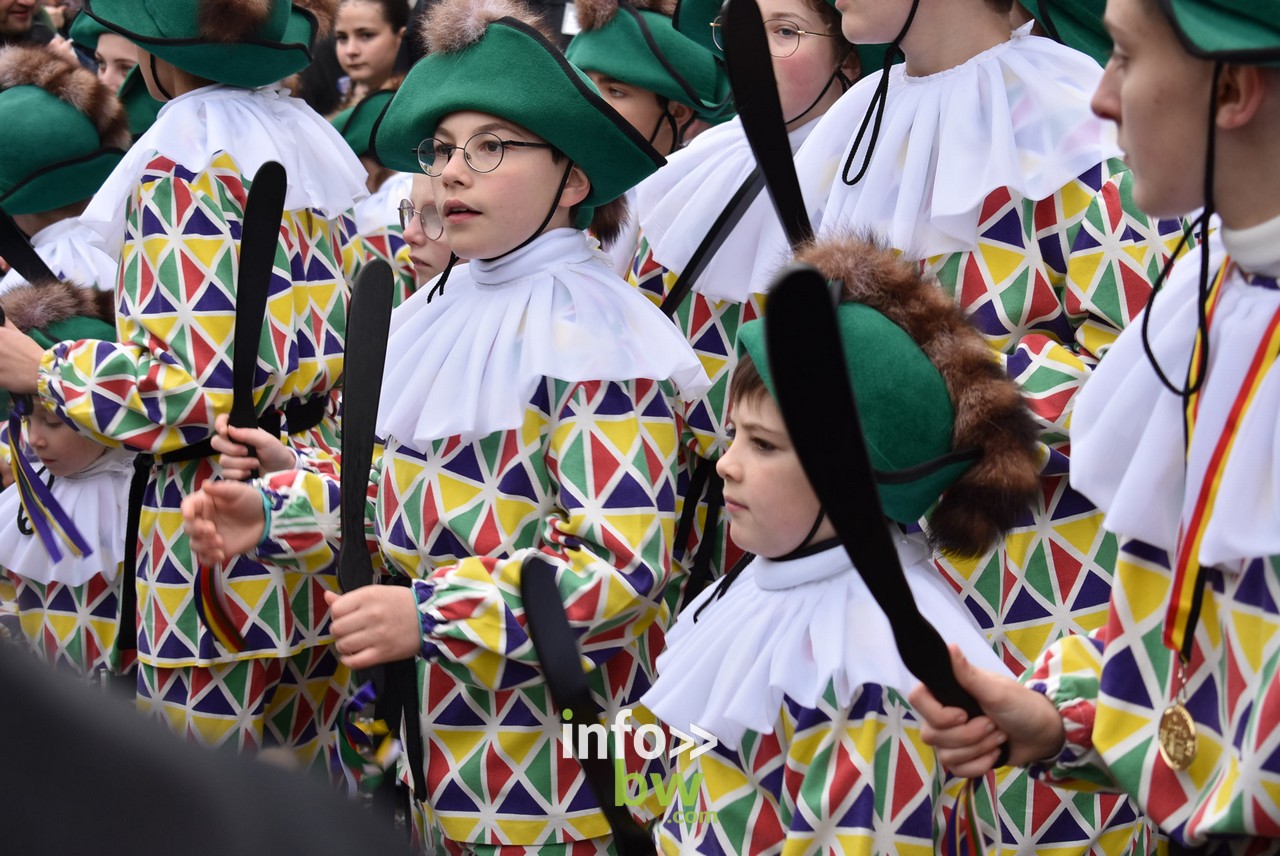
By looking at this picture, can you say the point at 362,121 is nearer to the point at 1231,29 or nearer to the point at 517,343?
the point at 517,343


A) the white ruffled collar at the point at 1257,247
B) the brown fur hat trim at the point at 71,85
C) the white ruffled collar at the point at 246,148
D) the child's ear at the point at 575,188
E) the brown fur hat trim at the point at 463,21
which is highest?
the white ruffled collar at the point at 1257,247

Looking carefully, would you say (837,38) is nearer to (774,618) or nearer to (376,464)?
(376,464)

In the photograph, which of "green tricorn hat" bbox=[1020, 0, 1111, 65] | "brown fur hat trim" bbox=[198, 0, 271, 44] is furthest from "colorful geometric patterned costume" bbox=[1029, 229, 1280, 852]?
"brown fur hat trim" bbox=[198, 0, 271, 44]

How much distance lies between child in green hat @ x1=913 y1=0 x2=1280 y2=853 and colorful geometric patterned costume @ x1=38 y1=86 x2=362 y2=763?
2111 millimetres

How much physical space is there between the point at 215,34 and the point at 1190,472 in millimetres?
2591

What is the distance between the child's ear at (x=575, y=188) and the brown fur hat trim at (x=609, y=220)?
0.82 feet

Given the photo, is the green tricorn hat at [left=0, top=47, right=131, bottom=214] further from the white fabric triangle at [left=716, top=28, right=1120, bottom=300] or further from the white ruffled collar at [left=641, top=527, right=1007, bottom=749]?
the white ruffled collar at [left=641, top=527, right=1007, bottom=749]

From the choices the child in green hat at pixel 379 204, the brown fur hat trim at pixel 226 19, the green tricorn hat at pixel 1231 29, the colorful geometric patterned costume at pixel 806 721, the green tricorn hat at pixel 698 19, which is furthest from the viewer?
the child in green hat at pixel 379 204

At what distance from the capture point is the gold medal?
1.69 metres

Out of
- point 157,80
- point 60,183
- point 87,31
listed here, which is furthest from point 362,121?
point 157,80

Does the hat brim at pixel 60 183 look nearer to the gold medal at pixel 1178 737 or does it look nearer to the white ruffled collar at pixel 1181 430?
the white ruffled collar at pixel 1181 430

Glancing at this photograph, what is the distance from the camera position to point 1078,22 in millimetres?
2920

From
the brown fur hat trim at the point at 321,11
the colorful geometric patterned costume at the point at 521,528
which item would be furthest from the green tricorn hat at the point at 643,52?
the colorful geometric patterned costume at the point at 521,528

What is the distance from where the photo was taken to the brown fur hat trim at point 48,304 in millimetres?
3830
